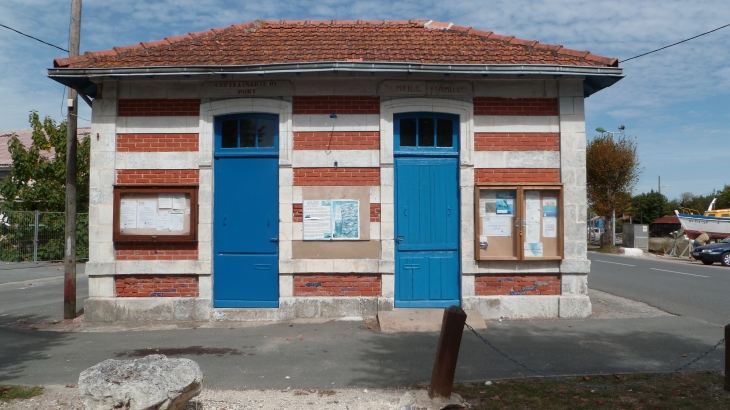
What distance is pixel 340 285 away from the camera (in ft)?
28.8

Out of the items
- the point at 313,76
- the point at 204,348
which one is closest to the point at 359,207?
the point at 313,76

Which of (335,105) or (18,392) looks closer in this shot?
(18,392)

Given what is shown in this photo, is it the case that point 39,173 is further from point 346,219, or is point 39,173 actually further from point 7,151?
point 346,219

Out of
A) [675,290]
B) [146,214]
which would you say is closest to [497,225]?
[146,214]

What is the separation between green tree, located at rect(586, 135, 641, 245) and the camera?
109 ft

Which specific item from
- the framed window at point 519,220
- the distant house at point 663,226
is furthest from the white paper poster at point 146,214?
the distant house at point 663,226

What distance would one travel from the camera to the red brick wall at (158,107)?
8898 millimetres

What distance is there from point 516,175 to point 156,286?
20.0 feet

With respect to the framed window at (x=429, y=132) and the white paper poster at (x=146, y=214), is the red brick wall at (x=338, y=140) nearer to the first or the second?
the framed window at (x=429, y=132)

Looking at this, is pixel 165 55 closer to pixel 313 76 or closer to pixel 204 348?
pixel 313 76

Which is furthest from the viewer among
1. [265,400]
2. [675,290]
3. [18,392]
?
[675,290]

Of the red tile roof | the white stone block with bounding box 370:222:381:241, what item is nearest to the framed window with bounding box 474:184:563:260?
the white stone block with bounding box 370:222:381:241

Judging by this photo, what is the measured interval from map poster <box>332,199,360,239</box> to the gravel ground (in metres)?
3.59

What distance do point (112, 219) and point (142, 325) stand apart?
177 cm
